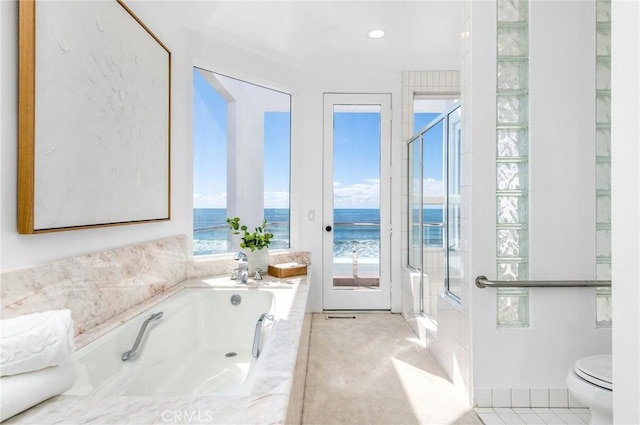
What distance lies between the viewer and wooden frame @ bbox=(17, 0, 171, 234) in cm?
124

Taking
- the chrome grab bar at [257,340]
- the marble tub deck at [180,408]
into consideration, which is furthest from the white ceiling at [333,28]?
the marble tub deck at [180,408]

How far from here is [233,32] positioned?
2.82 metres

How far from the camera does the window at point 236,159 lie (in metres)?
2.91

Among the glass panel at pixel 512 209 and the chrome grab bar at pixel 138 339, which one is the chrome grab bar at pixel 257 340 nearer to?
the chrome grab bar at pixel 138 339

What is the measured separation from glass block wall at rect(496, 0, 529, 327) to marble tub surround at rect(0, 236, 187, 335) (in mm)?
1980

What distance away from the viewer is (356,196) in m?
3.67

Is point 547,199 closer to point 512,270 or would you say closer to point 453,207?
point 512,270

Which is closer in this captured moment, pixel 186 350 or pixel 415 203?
pixel 186 350

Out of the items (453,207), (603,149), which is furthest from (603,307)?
(453,207)

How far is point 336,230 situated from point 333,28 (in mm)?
1841
